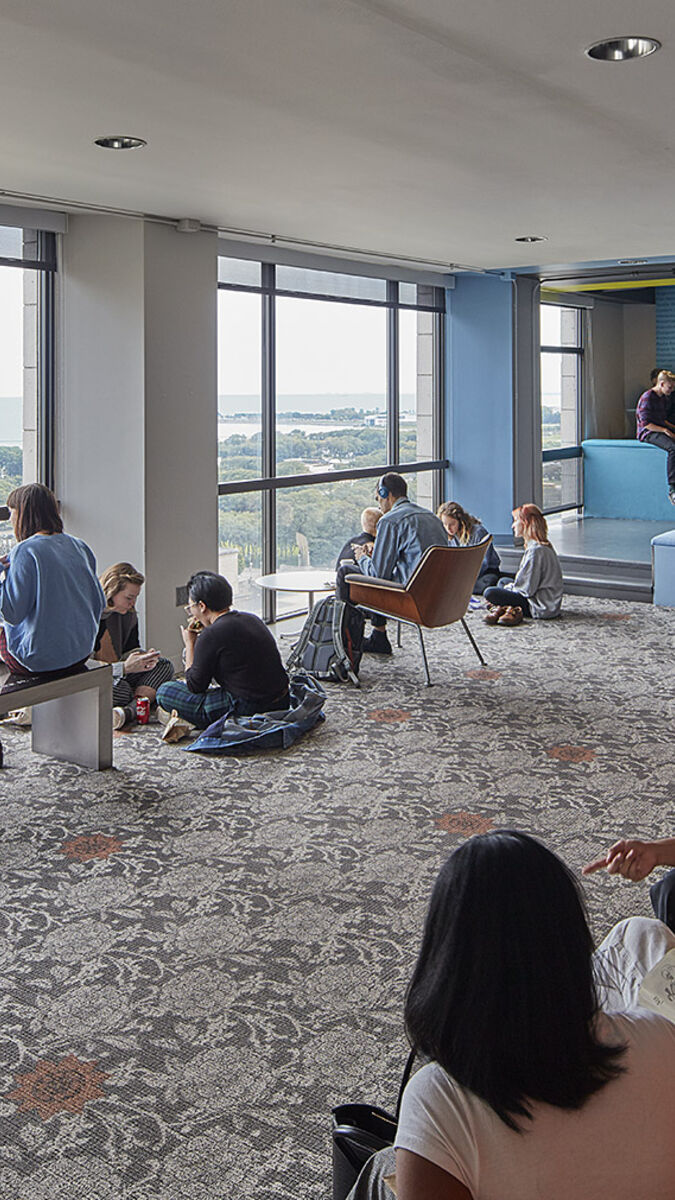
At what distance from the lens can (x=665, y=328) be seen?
1354 centimetres

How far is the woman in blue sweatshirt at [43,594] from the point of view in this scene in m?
4.73

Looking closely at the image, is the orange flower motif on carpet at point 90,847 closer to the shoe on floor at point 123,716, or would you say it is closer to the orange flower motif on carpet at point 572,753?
the shoe on floor at point 123,716

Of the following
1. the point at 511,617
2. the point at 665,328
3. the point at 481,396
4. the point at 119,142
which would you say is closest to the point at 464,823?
the point at 119,142

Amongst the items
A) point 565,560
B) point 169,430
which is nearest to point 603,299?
point 565,560

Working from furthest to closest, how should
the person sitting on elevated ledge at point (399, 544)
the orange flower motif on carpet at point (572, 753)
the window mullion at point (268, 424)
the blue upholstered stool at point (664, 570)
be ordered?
1. the blue upholstered stool at point (664, 570)
2. the window mullion at point (268, 424)
3. the person sitting on elevated ledge at point (399, 544)
4. the orange flower motif on carpet at point (572, 753)

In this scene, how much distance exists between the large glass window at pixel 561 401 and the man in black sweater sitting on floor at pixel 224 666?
6.57 metres

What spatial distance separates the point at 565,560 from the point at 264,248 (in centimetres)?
379

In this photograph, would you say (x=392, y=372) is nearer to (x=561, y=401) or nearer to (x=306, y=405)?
(x=306, y=405)

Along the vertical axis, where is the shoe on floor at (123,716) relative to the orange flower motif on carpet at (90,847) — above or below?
above

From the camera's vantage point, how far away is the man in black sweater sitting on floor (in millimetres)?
5332

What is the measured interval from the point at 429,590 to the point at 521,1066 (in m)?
5.09

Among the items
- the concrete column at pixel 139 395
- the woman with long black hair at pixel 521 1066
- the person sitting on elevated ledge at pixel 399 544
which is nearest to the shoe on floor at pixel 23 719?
the concrete column at pixel 139 395

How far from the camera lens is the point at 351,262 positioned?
28.9ft

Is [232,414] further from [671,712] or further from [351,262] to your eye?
[671,712]
